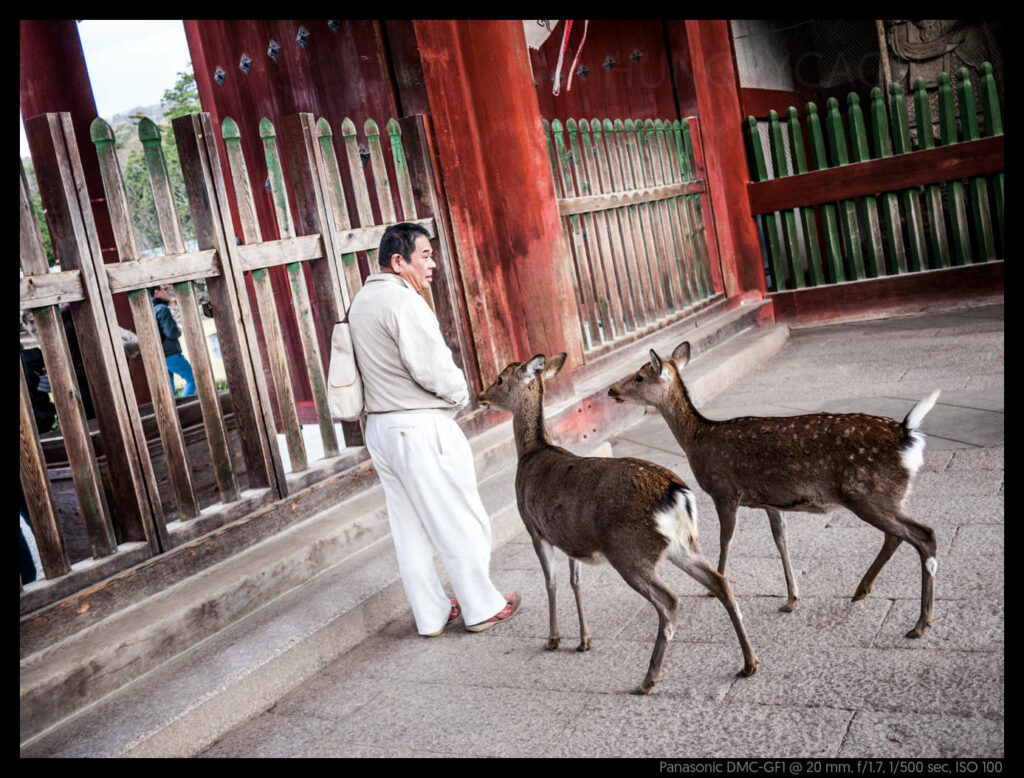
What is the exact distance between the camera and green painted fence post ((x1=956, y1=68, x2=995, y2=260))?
31.4ft

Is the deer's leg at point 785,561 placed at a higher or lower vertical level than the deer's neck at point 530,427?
lower

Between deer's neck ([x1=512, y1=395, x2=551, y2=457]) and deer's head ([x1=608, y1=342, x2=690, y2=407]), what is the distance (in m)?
0.45

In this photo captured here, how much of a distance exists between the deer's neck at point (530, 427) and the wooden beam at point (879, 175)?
7.11 meters

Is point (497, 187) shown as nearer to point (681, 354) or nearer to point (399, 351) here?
point (681, 354)

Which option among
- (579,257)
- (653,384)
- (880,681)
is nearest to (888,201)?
(579,257)

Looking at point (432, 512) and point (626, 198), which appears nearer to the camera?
point (432, 512)

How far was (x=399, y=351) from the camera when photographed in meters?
4.17

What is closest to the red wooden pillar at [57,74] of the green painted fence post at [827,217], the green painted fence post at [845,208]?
the green painted fence post at [827,217]

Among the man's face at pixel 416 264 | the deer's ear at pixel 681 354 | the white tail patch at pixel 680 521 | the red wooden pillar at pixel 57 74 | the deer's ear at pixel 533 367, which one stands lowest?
the white tail patch at pixel 680 521

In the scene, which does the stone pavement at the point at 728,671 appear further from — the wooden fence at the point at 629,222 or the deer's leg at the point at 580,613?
the wooden fence at the point at 629,222

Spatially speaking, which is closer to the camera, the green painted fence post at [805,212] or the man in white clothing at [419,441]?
the man in white clothing at [419,441]

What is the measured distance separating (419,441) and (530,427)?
1.67 feet

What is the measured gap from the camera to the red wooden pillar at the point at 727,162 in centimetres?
1050

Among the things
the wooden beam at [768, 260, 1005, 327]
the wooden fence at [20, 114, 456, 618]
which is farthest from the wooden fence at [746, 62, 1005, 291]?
the wooden fence at [20, 114, 456, 618]
